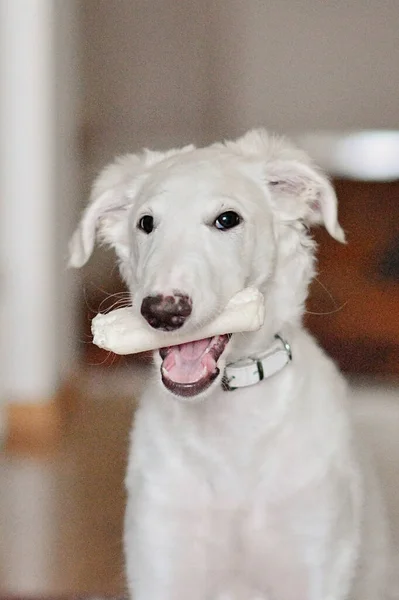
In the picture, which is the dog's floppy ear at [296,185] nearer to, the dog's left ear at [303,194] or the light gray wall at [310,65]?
the dog's left ear at [303,194]

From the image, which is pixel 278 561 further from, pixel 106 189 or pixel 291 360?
pixel 106 189

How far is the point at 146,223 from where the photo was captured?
5.70ft

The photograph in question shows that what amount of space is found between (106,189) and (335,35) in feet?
14.4

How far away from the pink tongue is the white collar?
0.63ft

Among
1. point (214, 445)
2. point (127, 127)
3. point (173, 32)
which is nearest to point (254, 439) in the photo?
point (214, 445)

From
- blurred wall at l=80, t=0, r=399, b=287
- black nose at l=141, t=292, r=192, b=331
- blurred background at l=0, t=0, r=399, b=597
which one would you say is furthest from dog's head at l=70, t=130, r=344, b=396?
blurred wall at l=80, t=0, r=399, b=287

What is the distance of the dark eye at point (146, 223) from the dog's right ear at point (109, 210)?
16 cm

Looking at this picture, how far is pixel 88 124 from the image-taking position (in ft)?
13.8

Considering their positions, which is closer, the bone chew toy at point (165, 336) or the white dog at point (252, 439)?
the bone chew toy at point (165, 336)

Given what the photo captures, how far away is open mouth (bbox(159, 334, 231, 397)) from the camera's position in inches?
62.1

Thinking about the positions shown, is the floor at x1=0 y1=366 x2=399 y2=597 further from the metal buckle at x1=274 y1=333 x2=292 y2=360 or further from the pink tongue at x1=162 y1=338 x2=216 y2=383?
the pink tongue at x1=162 y1=338 x2=216 y2=383

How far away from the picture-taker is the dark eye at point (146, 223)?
1.72 m

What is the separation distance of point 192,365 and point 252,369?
219mm

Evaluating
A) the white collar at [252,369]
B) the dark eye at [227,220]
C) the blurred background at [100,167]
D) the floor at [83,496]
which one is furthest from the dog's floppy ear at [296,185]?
the floor at [83,496]
